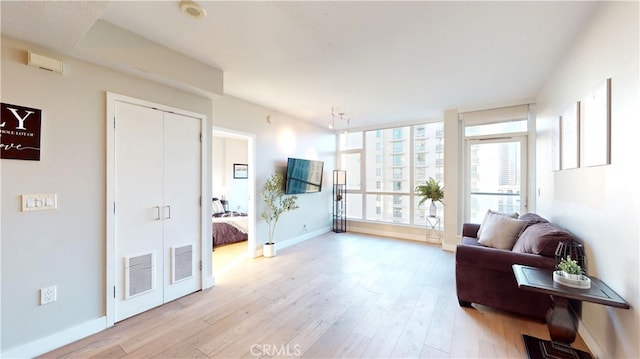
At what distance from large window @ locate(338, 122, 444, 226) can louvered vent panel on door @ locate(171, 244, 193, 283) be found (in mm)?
4275

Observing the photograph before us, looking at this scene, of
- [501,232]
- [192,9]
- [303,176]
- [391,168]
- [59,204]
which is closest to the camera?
[192,9]

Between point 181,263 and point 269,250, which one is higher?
point 181,263

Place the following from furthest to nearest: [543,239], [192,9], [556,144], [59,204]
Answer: [556,144] < [543,239] < [59,204] < [192,9]

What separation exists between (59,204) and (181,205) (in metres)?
0.98

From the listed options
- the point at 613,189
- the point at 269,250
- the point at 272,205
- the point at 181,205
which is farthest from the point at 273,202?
the point at 613,189

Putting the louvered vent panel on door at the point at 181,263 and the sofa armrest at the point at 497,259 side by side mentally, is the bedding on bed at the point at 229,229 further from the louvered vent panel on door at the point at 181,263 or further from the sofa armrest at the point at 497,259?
the sofa armrest at the point at 497,259

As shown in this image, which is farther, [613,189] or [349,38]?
[349,38]

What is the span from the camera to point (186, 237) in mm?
2889

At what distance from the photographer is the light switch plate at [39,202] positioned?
186cm

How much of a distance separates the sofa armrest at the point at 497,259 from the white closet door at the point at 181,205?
9.58 ft

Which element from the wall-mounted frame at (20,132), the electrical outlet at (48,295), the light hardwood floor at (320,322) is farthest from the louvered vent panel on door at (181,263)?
the wall-mounted frame at (20,132)

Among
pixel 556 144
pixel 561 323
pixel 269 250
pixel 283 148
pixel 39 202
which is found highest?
pixel 283 148

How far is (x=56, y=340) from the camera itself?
78.1 inches

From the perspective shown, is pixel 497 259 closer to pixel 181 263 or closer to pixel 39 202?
pixel 181 263
